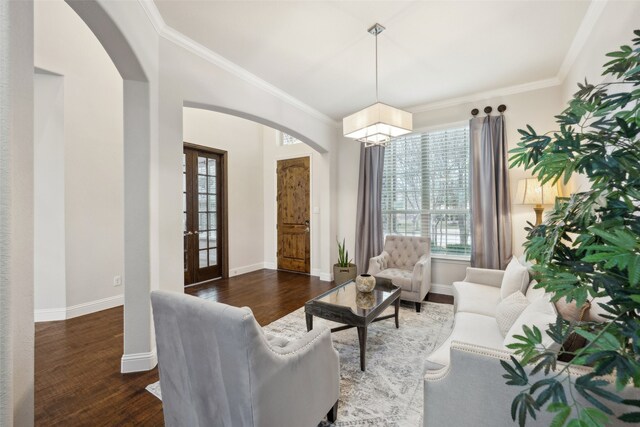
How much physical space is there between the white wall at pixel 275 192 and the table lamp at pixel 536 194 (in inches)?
123

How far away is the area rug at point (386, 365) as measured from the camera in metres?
1.79

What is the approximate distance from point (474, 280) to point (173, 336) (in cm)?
305

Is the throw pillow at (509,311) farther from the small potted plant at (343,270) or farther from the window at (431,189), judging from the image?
the small potted plant at (343,270)

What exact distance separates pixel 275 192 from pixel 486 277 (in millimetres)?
4263

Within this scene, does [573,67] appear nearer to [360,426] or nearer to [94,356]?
[360,426]

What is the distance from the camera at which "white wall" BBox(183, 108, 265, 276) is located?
5051 millimetres

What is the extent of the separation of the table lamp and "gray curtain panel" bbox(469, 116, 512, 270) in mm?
430

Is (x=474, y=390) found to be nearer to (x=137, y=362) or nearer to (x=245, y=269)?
(x=137, y=362)

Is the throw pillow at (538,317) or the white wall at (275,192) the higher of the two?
the white wall at (275,192)

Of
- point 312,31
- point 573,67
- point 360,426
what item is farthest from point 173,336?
point 573,67

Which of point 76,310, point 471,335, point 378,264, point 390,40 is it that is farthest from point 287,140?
point 471,335

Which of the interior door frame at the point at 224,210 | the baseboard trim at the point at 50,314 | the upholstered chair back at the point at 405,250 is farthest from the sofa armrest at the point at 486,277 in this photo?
the baseboard trim at the point at 50,314

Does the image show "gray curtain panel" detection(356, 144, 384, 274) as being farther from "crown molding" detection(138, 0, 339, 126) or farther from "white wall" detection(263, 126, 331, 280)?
"crown molding" detection(138, 0, 339, 126)

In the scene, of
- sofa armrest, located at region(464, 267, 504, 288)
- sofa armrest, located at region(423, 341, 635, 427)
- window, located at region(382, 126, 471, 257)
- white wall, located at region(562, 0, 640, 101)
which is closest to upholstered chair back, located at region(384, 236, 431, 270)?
window, located at region(382, 126, 471, 257)
